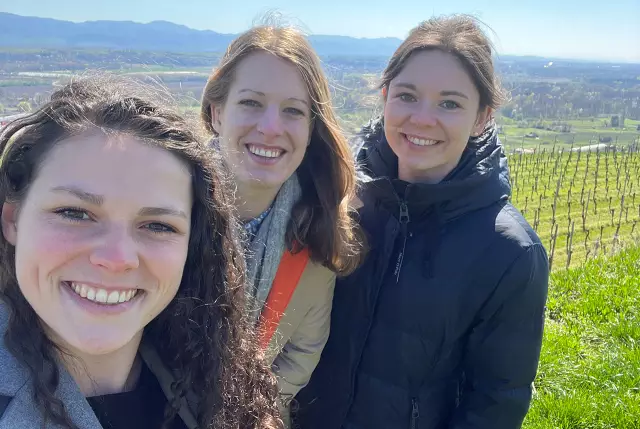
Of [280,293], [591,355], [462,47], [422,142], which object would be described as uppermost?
[462,47]

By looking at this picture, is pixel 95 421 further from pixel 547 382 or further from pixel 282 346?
pixel 547 382

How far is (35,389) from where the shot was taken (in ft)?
4.35

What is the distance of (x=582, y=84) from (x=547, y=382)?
131 meters

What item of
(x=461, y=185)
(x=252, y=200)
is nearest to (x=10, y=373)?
(x=252, y=200)

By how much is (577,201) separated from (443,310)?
96.3 feet

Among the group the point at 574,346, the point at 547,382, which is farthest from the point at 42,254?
the point at 574,346

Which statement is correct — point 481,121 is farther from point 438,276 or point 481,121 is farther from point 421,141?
point 438,276

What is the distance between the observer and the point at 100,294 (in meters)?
1.37

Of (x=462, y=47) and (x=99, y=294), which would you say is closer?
(x=99, y=294)

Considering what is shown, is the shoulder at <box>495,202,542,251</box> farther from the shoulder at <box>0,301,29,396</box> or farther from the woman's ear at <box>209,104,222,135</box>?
the shoulder at <box>0,301,29,396</box>

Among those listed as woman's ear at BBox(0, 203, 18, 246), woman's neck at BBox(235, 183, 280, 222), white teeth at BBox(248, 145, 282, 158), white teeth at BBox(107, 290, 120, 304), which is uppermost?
white teeth at BBox(248, 145, 282, 158)

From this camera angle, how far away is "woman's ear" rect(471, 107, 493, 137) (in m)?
2.55

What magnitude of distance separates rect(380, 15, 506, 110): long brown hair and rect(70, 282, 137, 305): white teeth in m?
1.75

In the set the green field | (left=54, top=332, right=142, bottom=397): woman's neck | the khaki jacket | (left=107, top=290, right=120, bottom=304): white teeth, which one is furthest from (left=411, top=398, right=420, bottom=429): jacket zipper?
the green field
